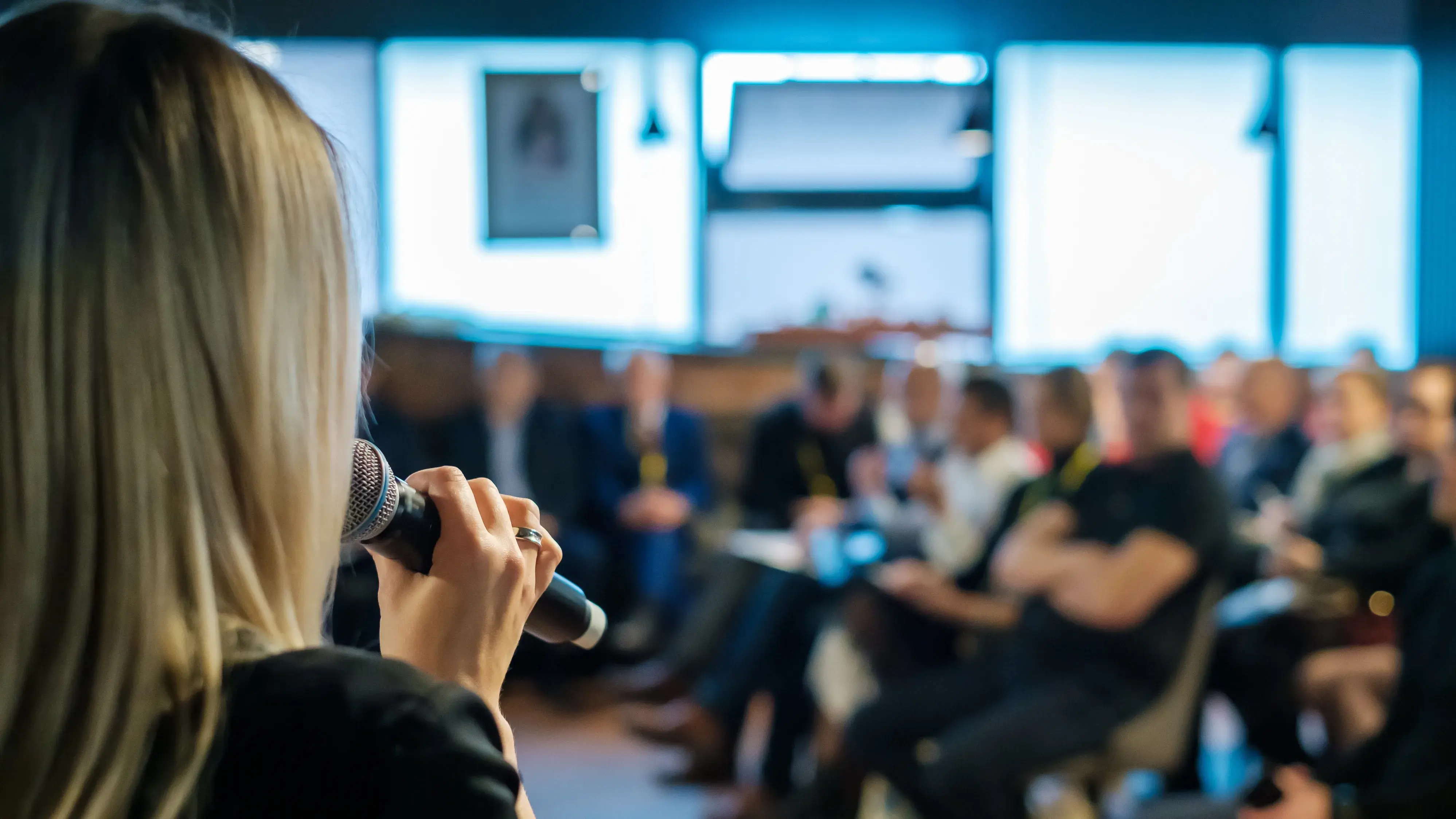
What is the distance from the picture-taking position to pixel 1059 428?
2.92m

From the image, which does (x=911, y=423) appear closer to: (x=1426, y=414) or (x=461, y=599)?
(x=1426, y=414)

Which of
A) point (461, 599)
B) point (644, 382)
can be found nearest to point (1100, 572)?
point (461, 599)

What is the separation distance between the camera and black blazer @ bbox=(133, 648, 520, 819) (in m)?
0.55

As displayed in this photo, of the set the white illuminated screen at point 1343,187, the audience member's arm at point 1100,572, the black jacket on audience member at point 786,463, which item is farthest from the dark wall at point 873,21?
the audience member's arm at point 1100,572

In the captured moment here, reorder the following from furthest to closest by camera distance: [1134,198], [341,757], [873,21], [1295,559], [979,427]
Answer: [1134,198], [873,21], [979,427], [1295,559], [341,757]

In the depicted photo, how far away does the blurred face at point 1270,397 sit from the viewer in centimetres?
440

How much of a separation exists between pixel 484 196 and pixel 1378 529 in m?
5.31

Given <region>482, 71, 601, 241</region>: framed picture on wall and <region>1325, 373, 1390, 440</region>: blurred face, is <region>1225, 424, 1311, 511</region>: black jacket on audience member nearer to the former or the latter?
<region>1325, 373, 1390, 440</region>: blurred face

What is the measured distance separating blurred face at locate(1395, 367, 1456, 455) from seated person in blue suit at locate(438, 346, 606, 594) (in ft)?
9.41

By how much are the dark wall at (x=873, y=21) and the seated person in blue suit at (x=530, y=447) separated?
3014 mm

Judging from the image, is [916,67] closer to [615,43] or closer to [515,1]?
[615,43]

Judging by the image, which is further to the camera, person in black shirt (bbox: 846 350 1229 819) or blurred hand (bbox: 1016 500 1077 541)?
blurred hand (bbox: 1016 500 1077 541)

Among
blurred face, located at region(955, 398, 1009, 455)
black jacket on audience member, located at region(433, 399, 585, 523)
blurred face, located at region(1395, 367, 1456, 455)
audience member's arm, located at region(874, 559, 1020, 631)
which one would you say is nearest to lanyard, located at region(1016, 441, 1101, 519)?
audience member's arm, located at region(874, 559, 1020, 631)

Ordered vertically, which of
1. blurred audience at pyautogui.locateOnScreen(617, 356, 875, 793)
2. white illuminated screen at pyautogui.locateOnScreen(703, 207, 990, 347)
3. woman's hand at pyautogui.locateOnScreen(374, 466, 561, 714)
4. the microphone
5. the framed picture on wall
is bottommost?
blurred audience at pyautogui.locateOnScreen(617, 356, 875, 793)
